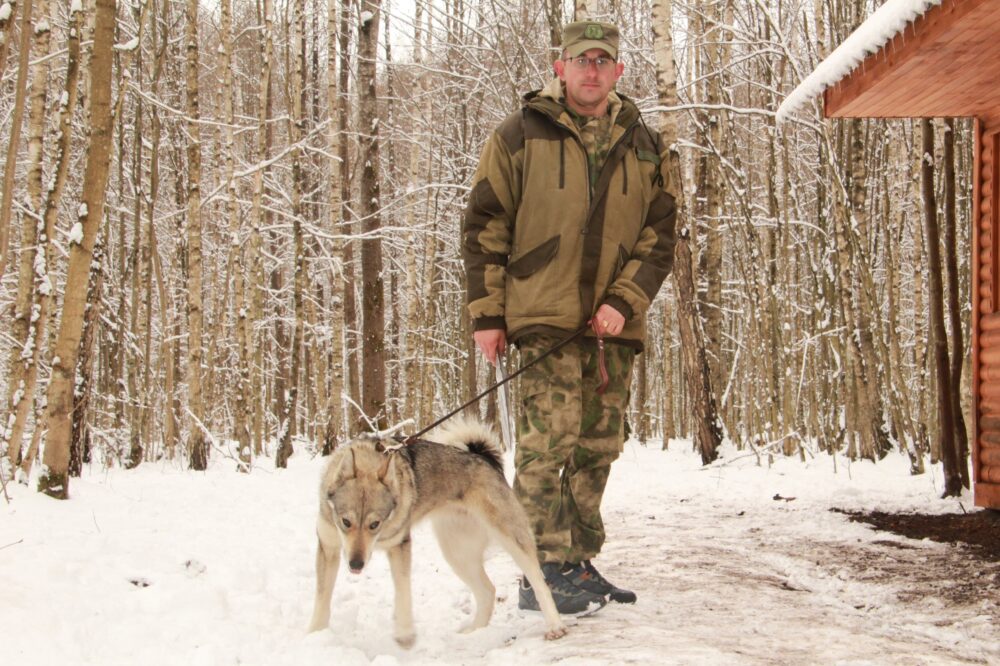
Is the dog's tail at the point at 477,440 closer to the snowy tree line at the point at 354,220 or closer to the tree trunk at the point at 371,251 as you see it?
the snowy tree line at the point at 354,220

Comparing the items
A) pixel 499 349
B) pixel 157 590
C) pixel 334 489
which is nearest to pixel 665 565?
pixel 499 349

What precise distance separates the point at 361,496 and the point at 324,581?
480 millimetres

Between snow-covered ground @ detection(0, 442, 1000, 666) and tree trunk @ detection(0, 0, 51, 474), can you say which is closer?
snow-covered ground @ detection(0, 442, 1000, 666)

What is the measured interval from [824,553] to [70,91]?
6436 millimetres

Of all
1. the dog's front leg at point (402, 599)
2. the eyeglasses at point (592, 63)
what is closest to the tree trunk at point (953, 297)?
the eyeglasses at point (592, 63)

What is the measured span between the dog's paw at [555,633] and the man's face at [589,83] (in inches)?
95.4

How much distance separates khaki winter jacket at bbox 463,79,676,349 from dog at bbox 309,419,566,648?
68cm

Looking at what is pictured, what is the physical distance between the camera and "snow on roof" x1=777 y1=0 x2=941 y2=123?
4.84 meters

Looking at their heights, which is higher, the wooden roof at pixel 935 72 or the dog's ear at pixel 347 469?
the wooden roof at pixel 935 72

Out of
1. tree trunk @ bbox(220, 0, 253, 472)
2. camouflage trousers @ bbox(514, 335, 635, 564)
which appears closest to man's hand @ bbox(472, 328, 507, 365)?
camouflage trousers @ bbox(514, 335, 635, 564)

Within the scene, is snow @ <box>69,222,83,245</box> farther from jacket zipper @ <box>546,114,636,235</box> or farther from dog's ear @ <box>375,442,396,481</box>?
jacket zipper @ <box>546,114,636,235</box>

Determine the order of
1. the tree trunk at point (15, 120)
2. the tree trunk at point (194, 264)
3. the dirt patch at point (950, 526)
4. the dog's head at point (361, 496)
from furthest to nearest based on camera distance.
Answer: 1. the tree trunk at point (194, 264)
2. the dirt patch at point (950, 526)
3. the tree trunk at point (15, 120)
4. the dog's head at point (361, 496)

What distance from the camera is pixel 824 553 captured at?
5.25m

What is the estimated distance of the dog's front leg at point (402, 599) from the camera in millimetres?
3533
